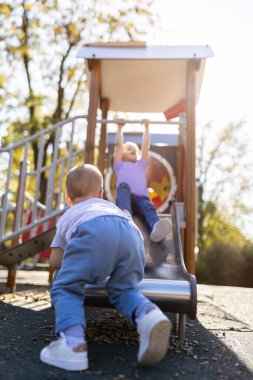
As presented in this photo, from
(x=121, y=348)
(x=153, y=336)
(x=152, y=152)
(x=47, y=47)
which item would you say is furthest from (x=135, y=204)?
(x=47, y=47)

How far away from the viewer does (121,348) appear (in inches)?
96.3

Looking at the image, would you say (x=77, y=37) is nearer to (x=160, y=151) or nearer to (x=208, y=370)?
(x=160, y=151)

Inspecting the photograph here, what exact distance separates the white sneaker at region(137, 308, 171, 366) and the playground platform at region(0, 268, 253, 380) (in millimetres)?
88

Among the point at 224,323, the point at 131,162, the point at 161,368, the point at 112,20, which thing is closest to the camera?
the point at 161,368

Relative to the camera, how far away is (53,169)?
520 cm

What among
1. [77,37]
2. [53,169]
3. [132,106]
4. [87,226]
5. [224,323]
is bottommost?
[224,323]

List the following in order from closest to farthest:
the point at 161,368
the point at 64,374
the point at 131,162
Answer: the point at 64,374 → the point at 161,368 → the point at 131,162

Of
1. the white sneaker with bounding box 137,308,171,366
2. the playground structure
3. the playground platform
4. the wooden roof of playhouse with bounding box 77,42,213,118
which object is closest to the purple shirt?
the playground structure

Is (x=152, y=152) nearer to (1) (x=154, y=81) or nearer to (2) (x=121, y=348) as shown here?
(1) (x=154, y=81)

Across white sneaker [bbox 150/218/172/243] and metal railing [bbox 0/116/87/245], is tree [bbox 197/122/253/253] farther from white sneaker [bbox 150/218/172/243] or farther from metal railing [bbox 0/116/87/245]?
white sneaker [bbox 150/218/172/243]

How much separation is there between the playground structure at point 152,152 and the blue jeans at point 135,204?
0.13m

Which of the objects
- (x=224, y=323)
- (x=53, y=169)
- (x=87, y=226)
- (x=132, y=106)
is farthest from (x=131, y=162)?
(x=87, y=226)

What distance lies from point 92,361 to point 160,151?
4862 mm

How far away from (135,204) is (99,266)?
107 inches
